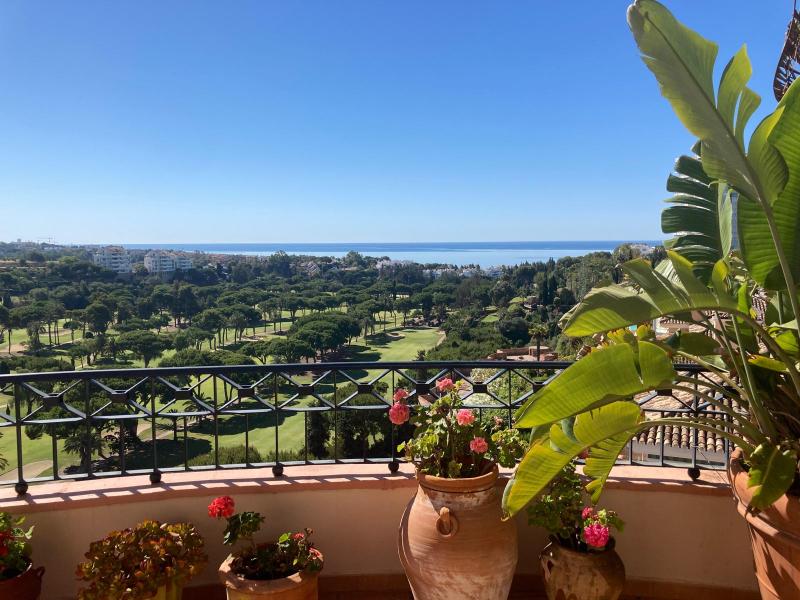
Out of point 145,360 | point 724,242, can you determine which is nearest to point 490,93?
point 724,242

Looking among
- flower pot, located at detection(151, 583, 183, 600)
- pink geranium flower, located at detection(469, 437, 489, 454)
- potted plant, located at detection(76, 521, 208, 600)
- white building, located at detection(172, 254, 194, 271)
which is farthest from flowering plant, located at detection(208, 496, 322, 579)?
white building, located at detection(172, 254, 194, 271)

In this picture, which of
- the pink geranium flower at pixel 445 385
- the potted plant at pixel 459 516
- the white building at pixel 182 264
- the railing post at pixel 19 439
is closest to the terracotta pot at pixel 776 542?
the potted plant at pixel 459 516

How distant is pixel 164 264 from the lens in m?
77.4

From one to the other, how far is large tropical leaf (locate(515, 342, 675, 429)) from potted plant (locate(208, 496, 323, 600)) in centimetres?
163

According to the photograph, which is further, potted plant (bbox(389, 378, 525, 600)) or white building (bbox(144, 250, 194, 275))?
white building (bbox(144, 250, 194, 275))

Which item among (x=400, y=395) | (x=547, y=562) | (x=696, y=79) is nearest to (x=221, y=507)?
(x=400, y=395)

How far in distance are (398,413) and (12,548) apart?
80.7 inches

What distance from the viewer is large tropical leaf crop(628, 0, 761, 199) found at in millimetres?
1743

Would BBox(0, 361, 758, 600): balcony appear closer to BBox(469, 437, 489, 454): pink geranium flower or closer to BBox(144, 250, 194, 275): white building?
BBox(469, 437, 489, 454): pink geranium flower

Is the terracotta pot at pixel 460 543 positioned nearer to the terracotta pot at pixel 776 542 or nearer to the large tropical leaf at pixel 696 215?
the terracotta pot at pixel 776 542

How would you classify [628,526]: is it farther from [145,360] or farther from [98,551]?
[145,360]

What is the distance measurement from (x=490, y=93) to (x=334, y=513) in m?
24.2

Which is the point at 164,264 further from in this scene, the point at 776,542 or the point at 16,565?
the point at 776,542

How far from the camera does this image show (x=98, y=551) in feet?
8.49
